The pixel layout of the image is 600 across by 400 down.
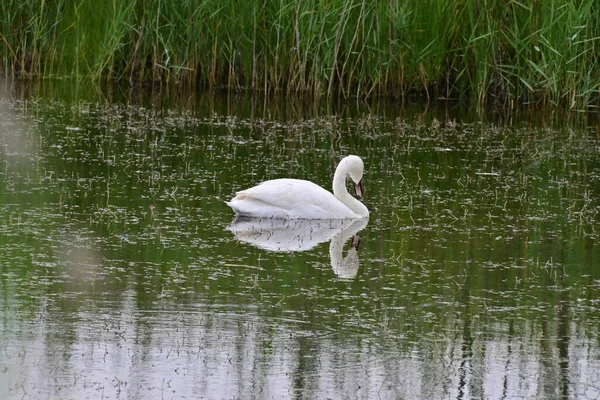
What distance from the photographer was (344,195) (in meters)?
9.80

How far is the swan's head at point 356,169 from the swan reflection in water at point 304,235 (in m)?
0.49

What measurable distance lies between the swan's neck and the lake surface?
0.51ft

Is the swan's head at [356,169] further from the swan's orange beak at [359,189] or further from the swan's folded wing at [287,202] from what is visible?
the swan's folded wing at [287,202]

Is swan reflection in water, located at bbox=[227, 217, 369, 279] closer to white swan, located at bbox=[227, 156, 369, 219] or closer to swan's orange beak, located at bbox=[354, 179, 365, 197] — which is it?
white swan, located at bbox=[227, 156, 369, 219]

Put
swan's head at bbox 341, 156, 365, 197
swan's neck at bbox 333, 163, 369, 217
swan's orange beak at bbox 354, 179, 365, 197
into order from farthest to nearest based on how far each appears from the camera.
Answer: swan's orange beak at bbox 354, 179, 365, 197
swan's head at bbox 341, 156, 365, 197
swan's neck at bbox 333, 163, 369, 217

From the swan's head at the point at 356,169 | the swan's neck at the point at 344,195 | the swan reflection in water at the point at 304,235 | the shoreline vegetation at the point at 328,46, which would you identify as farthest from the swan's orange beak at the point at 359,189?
the shoreline vegetation at the point at 328,46

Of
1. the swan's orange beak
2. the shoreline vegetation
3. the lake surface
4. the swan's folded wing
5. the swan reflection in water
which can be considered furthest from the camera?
the shoreline vegetation

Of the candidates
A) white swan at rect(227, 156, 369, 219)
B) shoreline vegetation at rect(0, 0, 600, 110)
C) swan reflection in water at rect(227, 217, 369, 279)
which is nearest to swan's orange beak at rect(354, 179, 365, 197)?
white swan at rect(227, 156, 369, 219)

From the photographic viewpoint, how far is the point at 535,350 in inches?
251

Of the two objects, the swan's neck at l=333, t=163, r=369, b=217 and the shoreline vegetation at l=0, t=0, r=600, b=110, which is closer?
the swan's neck at l=333, t=163, r=369, b=217

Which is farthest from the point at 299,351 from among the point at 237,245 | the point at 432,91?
the point at 432,91

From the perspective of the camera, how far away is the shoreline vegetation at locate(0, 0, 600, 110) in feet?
49.8

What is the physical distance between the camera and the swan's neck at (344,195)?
31.6 feet

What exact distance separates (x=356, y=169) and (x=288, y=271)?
237cm
